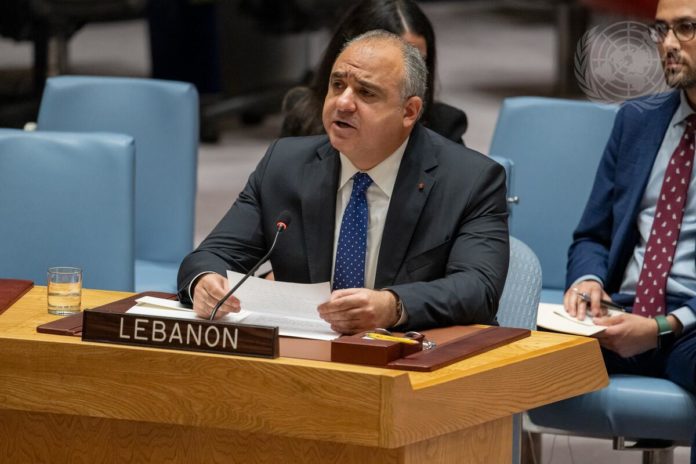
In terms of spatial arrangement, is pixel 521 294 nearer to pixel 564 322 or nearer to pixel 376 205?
pixel 564 322

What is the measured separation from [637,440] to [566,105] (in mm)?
1176

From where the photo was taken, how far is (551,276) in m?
4.16

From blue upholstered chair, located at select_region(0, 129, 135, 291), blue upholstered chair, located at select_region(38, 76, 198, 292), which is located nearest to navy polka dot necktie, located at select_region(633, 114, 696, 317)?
blue upholstered chair, located at select_region(0, 129, 135, 291)

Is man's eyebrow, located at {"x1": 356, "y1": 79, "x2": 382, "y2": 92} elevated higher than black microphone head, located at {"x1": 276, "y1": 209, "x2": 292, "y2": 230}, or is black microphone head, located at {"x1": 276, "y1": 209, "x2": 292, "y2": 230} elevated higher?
man's eyebrow, located at {"x1": 356, "y1": 79, "x2": 382, "y2": 92}

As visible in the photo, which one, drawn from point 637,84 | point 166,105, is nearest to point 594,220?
point 637,84

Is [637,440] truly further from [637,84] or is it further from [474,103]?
[474,103]

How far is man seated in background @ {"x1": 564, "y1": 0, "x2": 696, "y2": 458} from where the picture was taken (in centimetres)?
333

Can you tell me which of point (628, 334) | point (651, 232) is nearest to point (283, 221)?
point (628, 334)

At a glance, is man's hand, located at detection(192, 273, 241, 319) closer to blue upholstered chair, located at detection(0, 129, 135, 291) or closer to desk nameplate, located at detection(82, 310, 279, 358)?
desk nameplate, located at detection(82, 310, 279, 358)

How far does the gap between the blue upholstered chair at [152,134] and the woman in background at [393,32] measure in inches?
19.4

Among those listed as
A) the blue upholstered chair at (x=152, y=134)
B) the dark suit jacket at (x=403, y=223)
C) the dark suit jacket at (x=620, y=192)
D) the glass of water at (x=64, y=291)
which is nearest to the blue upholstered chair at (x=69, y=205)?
the blue upholstered chair at (x=152, y=134)

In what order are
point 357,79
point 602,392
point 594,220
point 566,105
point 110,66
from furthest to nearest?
1. point 110,66
2. point 566,105
3. point 594,220
4. point 602,392
5. point 357,79

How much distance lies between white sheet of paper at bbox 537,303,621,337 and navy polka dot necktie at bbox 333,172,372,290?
21.3 inches

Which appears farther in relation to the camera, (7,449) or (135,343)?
(7,449)
